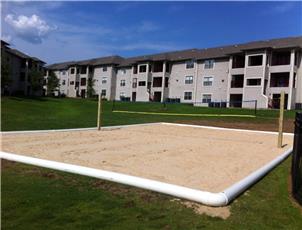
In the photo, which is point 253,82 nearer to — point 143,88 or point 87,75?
point 143,88

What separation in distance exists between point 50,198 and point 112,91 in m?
69.6

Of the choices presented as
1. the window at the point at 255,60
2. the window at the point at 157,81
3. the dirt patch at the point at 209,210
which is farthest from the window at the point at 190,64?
the dirt patch at the point at 209,210

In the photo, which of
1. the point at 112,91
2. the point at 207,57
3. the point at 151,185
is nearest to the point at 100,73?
the point at 112,91

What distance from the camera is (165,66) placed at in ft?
207

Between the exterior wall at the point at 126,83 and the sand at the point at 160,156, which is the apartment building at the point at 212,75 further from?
the sand at the point at 160,156

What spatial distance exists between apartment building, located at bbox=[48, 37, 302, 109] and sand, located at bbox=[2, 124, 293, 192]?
88.0ft

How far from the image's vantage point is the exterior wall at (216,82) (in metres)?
54.3

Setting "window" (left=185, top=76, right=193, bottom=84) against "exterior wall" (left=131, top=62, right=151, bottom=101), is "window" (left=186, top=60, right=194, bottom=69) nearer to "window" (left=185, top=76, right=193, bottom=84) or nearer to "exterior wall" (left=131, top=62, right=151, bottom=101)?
"window" (left=185, top=76, right=193, bottom=84)

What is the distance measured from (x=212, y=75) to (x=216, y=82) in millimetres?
1477

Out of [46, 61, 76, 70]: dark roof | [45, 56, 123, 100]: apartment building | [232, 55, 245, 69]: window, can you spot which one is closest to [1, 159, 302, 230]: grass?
[232, 55, 245, 69]: window

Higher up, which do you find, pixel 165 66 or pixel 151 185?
pixel 165 66

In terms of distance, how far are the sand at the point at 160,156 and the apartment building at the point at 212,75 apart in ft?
88.0

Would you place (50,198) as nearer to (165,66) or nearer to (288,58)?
(288,58)

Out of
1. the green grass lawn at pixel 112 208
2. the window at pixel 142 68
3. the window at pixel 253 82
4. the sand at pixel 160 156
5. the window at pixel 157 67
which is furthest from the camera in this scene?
the window at pixel 142 68
